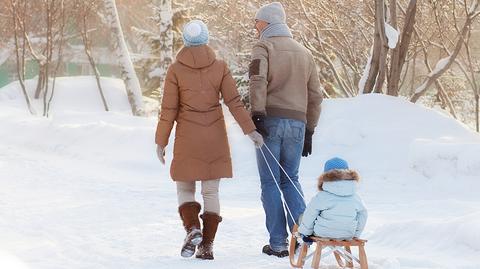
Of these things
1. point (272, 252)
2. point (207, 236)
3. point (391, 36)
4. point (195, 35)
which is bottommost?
point (272, 252)

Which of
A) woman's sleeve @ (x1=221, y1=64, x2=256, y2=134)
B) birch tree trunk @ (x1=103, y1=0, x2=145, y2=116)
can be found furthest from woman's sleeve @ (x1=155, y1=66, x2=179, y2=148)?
birch tree trunk @ (x1=103, y1=0, x2=145, y2=116)

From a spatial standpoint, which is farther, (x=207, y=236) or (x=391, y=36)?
(x=391, y=36)

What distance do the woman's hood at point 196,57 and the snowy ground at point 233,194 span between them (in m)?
1.40

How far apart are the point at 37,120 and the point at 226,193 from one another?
10.7 meters

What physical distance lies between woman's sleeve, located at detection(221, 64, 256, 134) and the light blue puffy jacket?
33.3 inches

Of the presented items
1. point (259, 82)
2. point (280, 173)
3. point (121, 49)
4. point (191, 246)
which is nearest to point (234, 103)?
point (259, 82)

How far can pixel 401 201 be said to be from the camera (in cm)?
895

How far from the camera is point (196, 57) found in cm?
540

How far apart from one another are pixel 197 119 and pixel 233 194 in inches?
181

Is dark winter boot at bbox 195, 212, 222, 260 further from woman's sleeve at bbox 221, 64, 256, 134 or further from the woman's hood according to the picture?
the woman's hood

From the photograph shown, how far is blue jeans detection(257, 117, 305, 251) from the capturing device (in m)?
5.50

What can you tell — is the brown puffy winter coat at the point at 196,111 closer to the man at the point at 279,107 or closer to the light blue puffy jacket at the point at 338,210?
the man at the point at 279,107

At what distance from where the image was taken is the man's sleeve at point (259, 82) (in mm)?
5363

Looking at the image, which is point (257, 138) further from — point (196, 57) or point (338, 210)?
point (338, 210)
